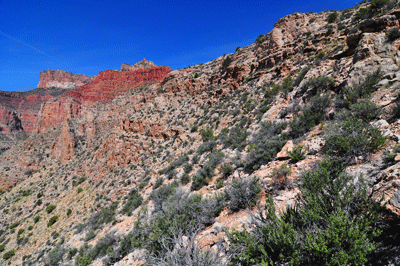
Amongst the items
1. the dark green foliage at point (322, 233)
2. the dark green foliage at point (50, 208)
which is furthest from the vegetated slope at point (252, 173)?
the dark green foliage at point (50, 208)

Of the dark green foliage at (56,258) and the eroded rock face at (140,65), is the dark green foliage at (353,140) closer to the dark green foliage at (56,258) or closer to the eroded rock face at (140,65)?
the dark green foliage at (56,258)

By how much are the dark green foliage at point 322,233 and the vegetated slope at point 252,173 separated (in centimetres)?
2

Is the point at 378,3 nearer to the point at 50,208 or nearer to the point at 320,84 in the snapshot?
the point at 320,84

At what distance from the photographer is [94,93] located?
184 feet

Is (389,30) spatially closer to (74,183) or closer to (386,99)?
(386,99)

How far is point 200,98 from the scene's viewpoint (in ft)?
76.5

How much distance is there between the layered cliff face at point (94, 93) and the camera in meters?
47.8

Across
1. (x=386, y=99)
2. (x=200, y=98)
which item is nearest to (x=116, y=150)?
(x=200, y=98)

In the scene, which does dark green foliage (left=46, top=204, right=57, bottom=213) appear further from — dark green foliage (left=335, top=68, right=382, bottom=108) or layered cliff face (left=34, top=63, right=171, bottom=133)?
layered cliff face (left=34, top=63, right=171, bottom=133)

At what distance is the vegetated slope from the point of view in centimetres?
262

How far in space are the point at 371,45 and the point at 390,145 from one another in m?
6.61

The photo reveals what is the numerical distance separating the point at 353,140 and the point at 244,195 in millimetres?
3259

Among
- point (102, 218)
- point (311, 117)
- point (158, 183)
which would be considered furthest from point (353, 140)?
point (102, 218)

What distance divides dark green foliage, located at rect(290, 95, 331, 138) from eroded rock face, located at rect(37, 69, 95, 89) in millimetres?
133638
